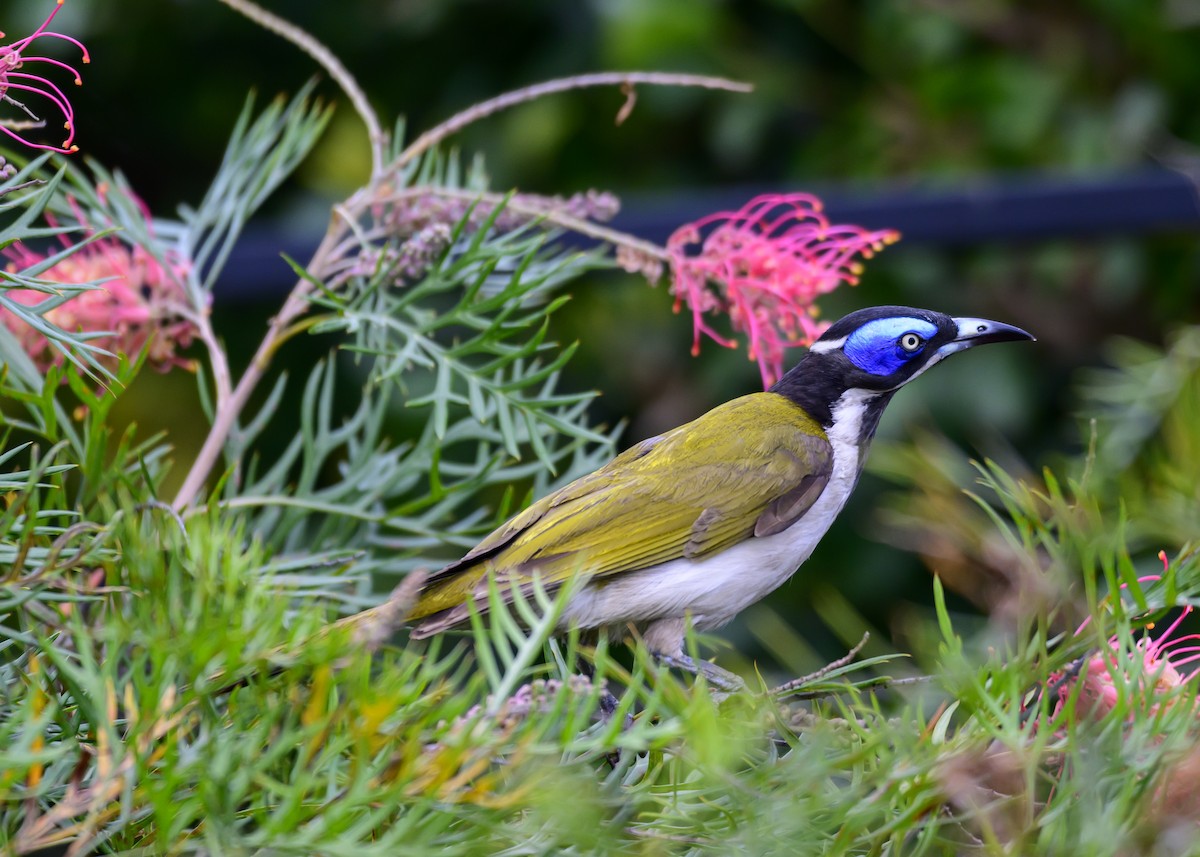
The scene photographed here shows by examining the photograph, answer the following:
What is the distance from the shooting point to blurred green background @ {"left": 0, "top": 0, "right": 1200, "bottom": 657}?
102 inches

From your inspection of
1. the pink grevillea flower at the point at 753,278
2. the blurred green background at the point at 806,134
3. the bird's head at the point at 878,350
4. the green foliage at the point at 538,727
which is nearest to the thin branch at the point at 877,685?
the green foliage at the point at 538,727

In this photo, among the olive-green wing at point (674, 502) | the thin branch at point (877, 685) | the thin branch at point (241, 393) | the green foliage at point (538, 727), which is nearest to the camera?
the green foliage at point (538, 727)

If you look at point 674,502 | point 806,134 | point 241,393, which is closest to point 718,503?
point 674,502

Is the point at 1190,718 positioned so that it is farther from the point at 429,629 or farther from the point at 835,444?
the point at 835,444

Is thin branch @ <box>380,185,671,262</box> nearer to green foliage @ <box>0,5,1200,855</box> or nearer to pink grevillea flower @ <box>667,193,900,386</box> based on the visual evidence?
pink grevillea flower @ <box>667,193,900,386</box>

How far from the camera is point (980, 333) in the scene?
1188 millimetres

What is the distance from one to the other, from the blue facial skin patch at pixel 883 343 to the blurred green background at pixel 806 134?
1.16 metres

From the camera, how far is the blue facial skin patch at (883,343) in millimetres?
1201

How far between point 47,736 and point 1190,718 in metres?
0.49

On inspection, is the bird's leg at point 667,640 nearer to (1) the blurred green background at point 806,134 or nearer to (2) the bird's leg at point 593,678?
(2) the bird's leg at point 593,678

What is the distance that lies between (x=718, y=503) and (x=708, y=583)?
7cm

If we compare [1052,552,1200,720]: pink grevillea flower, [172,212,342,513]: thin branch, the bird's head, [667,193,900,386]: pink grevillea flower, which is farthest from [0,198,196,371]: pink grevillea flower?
[1052,552,1200,720]: pink grevillea flower

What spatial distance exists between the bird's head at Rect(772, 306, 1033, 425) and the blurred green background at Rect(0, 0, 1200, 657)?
112 cm

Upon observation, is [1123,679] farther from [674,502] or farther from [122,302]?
[122,302]
